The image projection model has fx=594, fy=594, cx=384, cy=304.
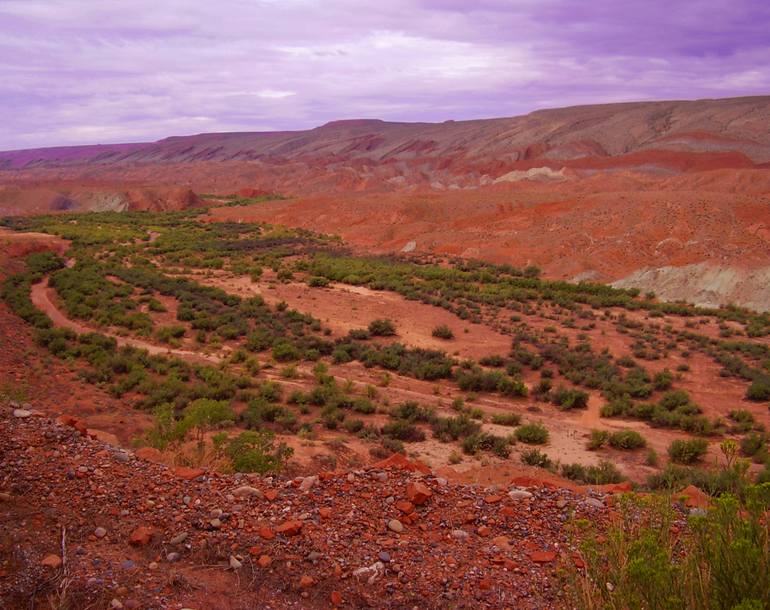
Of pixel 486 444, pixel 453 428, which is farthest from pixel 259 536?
pixel 453 428

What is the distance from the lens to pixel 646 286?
3133 centimetres

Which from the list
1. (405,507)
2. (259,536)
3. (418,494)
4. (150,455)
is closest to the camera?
(259,536)

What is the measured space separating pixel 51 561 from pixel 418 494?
3.16 meters

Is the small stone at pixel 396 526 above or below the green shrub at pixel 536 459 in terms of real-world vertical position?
above

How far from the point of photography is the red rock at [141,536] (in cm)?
495

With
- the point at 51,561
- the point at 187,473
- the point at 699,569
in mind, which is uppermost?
the point at 699,569

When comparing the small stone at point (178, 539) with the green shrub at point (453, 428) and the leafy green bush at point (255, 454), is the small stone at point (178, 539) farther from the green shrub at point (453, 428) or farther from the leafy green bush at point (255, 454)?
the green shrub at point (453, 428)

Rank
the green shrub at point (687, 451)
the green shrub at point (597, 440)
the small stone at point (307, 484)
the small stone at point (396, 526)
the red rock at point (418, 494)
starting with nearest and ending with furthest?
1. the small stone at point (396, 526)
2. the red rock at point (418, 494)
3. the small stone at point (307, 484)
4. the green shrub at point (687, 451)
5. the green shrub at point (597, 440)

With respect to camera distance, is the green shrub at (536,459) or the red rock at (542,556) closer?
the red rock at (542,556)

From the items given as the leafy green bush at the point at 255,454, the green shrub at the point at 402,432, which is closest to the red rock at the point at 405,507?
the leafy green bush at the point at 255,454

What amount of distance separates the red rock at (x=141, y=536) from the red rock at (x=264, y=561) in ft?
3.22

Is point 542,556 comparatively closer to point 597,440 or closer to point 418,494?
point 418,494

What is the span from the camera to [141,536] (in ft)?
16.3

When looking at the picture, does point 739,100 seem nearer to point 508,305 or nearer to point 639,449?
point 508,305
